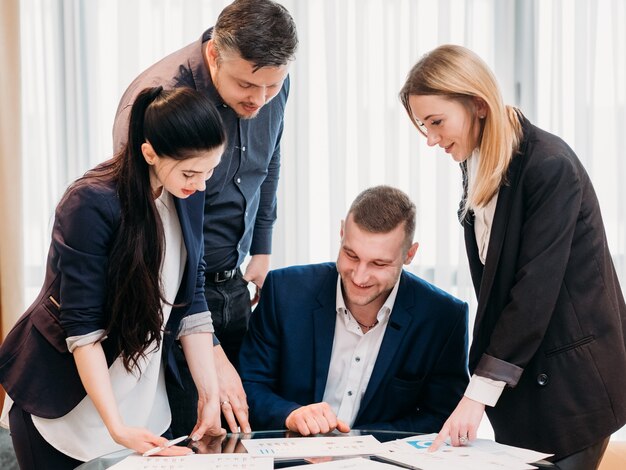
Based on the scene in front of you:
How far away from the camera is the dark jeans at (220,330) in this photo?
2168 mm

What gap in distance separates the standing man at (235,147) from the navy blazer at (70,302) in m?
0.24

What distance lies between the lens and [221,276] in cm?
225

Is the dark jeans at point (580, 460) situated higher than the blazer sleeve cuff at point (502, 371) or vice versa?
the blazer sleeve cuff at point (502, 371)

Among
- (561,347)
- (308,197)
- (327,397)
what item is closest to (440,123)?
(561,347)

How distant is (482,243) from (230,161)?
722mm

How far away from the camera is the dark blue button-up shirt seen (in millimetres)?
1975

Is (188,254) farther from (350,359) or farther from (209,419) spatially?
(350,359)

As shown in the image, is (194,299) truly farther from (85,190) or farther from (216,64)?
(216,64)

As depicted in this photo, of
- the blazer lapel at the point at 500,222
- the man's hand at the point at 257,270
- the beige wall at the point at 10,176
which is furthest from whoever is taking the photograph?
the beige wall at the point at 10,176

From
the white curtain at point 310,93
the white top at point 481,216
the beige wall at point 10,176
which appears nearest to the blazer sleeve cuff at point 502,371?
the white top at point 481,216

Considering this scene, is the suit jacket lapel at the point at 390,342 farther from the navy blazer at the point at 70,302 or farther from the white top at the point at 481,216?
the navy blazer at the point at 70,302

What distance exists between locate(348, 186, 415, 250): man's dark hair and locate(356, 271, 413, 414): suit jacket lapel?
15 cm

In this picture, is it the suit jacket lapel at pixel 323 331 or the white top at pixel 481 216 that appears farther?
the suit jacket lapel at pixel 323 331

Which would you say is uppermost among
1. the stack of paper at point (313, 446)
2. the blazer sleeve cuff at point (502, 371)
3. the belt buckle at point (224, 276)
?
the belt buckle at point (224, 276)
